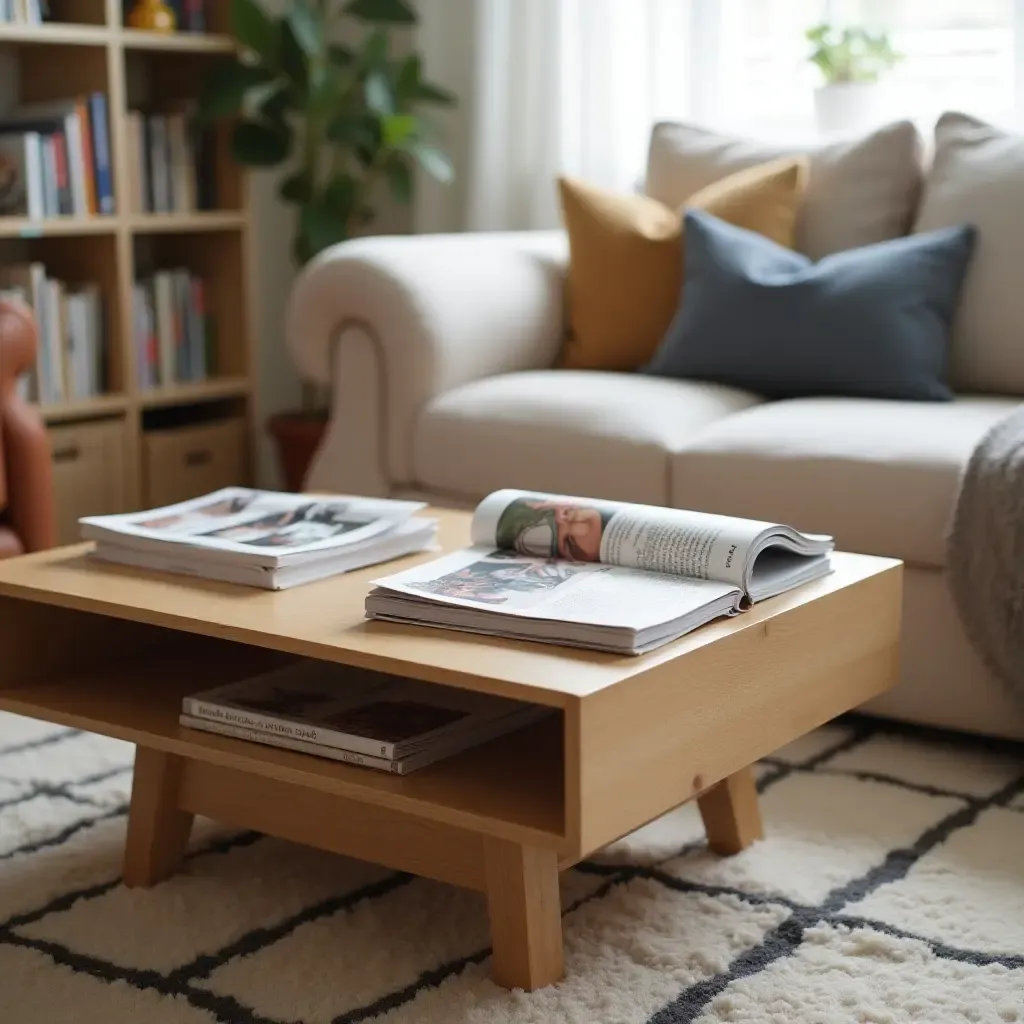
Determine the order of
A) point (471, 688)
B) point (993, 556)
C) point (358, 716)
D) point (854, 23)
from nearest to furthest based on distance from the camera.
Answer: point (471, 688)
point (358, 716)
point (993, 556)
point (854, 23)

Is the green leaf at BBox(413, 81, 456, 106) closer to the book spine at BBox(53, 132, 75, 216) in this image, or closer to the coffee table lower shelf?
the book spine at BBox(53, 132, 75, 216)

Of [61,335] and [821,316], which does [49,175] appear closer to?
[61,335]

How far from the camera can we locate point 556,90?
3.63 metres

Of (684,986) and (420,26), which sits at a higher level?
(420,26)

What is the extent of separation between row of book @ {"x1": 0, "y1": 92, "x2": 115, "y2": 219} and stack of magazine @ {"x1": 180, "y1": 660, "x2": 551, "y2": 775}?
1812mm

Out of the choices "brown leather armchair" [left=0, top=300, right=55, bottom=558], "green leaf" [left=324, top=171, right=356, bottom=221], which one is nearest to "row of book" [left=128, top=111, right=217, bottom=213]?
"green leaf" [left=324, top=171, right=356, bottom=221]

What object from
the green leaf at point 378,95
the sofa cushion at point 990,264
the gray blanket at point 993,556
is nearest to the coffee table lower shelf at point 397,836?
the gray blanket at point 993,556

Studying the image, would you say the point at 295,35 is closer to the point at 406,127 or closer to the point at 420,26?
the point at 406,127

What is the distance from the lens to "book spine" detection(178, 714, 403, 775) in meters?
1.50

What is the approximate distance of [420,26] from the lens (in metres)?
3.88

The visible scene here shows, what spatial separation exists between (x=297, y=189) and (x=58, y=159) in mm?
590

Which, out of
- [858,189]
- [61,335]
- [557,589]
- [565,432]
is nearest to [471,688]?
[557,589]

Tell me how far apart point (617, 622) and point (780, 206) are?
1.65 metres

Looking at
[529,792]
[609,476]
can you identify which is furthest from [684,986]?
[609,476]
